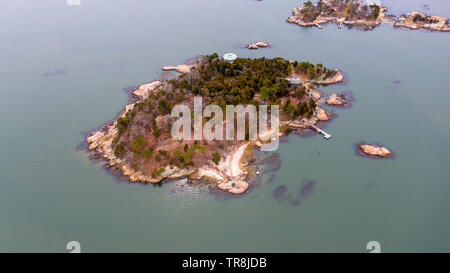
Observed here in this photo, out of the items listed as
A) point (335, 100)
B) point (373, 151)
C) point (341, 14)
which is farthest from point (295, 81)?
point (341, 14)

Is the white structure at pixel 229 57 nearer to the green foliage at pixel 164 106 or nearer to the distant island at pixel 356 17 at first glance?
the green foliage at pixel 164 106

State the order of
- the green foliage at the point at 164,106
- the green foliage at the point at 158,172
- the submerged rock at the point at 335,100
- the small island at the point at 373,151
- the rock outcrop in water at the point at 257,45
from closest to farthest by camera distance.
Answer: the green foliage at the point at 158,172 < the small island at the point at 373,151 < the green foliage at the point at 164,106 < the submerged rock at the point at 335,100 < the rock outcrop in water at the point at 257,45

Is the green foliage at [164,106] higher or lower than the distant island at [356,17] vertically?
lower

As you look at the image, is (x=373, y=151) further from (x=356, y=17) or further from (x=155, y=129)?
(x=356, y=17)

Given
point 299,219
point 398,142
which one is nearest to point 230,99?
point 299,219

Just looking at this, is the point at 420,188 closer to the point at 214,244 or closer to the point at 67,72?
the point at 214,244

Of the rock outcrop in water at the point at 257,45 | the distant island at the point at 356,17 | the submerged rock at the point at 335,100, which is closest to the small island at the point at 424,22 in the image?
the distant island at the point at 356,17
